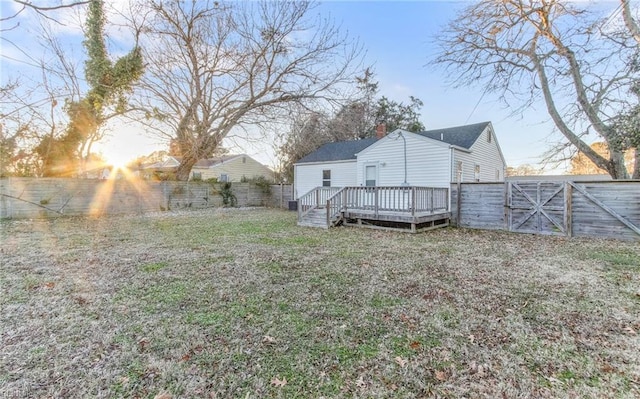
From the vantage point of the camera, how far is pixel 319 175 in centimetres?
1639

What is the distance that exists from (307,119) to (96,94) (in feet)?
27.8

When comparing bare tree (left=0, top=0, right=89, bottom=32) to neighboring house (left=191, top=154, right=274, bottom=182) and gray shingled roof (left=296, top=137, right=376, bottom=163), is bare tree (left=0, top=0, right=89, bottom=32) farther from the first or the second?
neighboring house (left=191, top=154, right=274, bottom=182)

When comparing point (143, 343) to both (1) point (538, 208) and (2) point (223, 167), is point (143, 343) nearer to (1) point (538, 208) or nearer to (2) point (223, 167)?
(1) point (538, 208)

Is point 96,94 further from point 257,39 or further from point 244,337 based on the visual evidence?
point 244,337

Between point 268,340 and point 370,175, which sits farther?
point 370,175

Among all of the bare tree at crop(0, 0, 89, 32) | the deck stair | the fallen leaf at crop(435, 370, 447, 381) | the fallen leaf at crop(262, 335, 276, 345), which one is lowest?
the fallen leaf at crop(435, 370, 447, 381)

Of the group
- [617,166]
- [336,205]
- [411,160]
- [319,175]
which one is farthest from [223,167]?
[617,166]

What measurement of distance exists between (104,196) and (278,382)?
14.2 meters

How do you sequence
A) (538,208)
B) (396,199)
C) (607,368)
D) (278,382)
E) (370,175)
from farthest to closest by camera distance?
(370,175)
(396,199)
(538,208)
(607,368)
(278,382)

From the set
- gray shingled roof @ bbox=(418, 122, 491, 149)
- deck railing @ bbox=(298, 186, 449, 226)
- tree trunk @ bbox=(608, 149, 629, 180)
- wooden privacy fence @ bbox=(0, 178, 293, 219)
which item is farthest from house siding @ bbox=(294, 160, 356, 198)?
tree trunk @ bbox=(608, 149, 629, 180)

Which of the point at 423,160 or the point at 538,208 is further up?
the point at 423,160

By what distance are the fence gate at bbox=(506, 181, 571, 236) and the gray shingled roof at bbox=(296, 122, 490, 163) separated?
365 cm

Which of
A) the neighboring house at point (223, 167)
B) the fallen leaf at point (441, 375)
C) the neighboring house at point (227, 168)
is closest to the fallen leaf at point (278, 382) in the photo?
the fallen leaf at point (441, 375)

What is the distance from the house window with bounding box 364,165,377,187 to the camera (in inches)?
532
